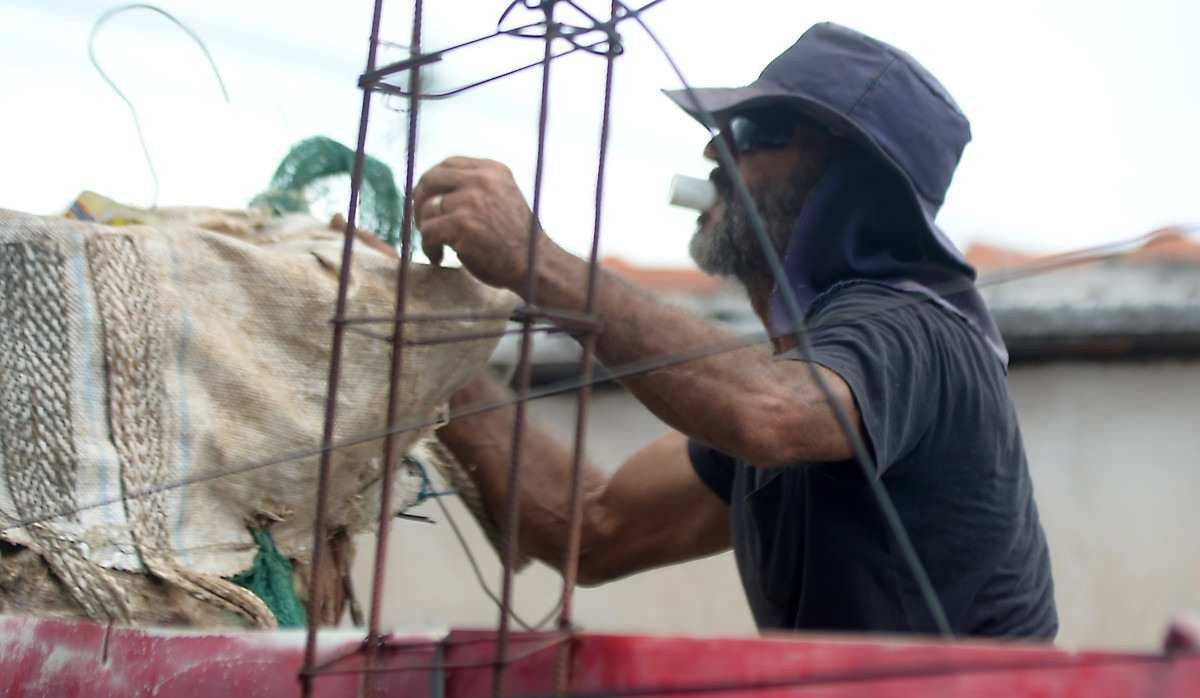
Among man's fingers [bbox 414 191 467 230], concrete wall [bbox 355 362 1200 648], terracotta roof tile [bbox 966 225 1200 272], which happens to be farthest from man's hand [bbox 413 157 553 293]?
concrete wall [bbox 355 362 1200 648]

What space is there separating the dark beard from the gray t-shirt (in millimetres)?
251

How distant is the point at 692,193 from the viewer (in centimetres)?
244

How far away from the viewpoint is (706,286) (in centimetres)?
487

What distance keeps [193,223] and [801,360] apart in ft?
2.71

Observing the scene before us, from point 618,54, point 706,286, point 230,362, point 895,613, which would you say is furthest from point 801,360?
point 706,286

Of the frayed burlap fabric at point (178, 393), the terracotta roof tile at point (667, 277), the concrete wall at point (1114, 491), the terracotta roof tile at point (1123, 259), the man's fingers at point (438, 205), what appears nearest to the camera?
the frayed burlap fabric at point (178, 393)

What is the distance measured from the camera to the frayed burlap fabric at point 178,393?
1.81 metres

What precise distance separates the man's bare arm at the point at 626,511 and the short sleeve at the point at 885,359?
590 millimetres

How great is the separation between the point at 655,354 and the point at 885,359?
29 centimetres

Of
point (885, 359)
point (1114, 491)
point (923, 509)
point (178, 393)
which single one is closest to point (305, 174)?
point (178, 393)

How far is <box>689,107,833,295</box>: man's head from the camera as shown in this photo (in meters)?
2.42

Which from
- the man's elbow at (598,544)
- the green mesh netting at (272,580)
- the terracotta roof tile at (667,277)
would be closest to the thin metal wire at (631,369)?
the green mesh netting at (272,580)

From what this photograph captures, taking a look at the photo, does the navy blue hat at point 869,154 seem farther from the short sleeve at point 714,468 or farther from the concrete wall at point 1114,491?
the concrete wall at point 1114,491

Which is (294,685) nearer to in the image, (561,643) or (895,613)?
(561,643)
